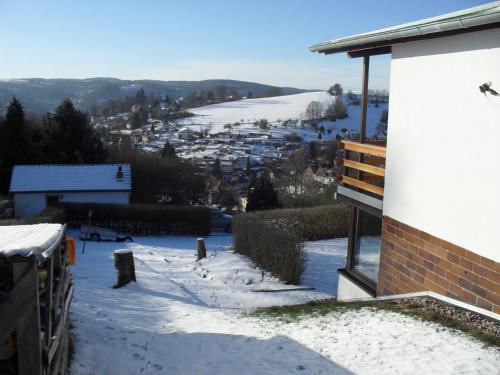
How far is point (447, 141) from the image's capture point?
6000 millimetres

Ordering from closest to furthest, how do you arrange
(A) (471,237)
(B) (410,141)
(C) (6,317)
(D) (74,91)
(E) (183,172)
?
1. (C) (6,317)
2. (A) (471,237)
3. (B) (410,141)
4. (E) (183,172)
5. (D) (74,91)

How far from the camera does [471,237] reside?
556 centimetres

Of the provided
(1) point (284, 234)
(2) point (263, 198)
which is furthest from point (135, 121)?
(1) point (284, 234)

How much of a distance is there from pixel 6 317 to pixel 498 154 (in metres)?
4.87

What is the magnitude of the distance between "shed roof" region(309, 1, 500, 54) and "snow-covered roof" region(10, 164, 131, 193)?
21.6 metres

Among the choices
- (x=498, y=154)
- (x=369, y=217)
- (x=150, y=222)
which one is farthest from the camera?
(x=150, y=222)

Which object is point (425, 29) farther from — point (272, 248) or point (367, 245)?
point (272, 248)

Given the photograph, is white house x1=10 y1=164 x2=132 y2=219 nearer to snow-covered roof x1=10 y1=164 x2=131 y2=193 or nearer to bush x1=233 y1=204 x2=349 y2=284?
snow-covered roof x1=10 y1=164 x2=131 y2=193

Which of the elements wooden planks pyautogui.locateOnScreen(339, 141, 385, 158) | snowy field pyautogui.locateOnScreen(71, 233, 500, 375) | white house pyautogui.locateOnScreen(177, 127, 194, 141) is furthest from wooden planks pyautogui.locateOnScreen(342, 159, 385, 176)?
white house pyautogui.locateOnScreen(177, 127, 194, 141)

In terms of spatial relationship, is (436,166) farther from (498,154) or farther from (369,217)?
(369,217)

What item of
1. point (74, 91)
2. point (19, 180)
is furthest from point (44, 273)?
point (74, 91)

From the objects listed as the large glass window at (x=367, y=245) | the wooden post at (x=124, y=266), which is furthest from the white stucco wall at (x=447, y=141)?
the wooden post at (x=124, y=266)

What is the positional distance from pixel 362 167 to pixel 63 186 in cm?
2297

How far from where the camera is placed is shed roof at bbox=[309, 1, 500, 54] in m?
4.92
